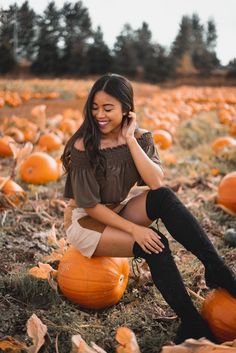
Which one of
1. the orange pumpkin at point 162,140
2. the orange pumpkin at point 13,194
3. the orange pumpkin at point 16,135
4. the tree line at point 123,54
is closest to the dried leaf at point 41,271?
the orange pumpkin at point 13,194

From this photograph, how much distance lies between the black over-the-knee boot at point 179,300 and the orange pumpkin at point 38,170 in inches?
121

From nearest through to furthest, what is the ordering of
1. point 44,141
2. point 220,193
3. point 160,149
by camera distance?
point 220,193 < point 44,141 < point 160,149

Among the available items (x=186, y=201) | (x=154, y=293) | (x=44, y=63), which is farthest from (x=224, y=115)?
(x=44, y=63)

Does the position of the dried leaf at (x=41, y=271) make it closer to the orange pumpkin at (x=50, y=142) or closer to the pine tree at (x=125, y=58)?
the orange pumpkin at (x=50, y=142)

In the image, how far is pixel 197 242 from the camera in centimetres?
223

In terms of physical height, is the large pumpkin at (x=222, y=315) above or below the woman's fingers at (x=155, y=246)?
below

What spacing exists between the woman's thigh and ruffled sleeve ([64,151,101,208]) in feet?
0.57

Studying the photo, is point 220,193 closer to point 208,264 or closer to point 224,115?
point 208,264

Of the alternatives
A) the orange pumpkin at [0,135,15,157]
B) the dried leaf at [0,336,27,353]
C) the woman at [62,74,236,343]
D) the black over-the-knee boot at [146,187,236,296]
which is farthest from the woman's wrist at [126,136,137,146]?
the orange pumpkin at [0,135,15,157]

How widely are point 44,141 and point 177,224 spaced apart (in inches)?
180

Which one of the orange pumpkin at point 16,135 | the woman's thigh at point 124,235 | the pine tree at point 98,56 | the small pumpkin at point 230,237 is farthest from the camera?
the pine tree at point 98,56

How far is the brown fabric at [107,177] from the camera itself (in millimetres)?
2449

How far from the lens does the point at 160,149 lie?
7.54 meters

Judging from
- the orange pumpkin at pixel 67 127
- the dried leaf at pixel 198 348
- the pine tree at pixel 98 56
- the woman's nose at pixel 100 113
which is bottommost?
the dried leaf at pixel 198 348
